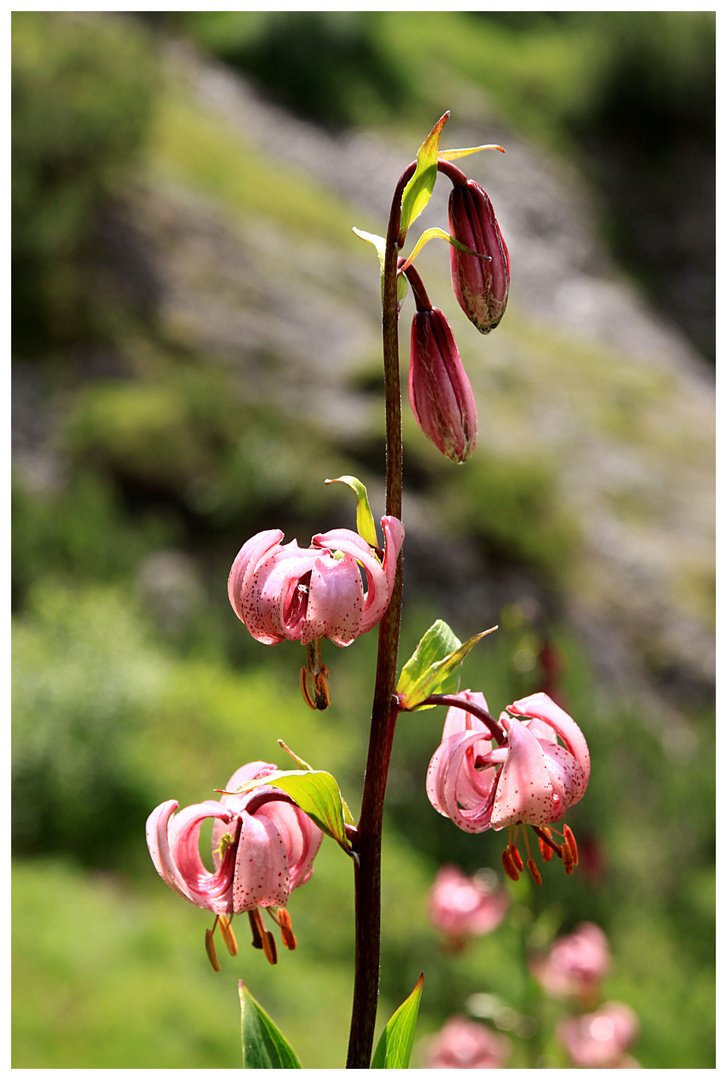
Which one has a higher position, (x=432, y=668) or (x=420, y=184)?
(x=420, y=184)

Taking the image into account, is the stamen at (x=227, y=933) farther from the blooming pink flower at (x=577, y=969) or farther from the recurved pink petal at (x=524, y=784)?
the blooming pink flower at (x=577, y=969)

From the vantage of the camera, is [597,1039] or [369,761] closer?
[369,761]

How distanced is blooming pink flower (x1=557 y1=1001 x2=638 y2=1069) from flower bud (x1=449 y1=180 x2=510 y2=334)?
Answer: 1.34 meters

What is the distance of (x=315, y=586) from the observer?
416 millimetres

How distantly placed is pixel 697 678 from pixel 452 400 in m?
3.83

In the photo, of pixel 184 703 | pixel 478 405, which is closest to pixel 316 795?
pixel 184 703

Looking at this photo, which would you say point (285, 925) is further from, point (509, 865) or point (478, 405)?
point (478, 405)

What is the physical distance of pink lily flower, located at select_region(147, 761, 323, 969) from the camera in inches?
16.8

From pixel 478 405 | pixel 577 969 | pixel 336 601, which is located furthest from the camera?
pixel 478 405

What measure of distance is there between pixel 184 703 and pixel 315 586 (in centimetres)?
294

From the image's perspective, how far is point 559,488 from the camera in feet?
14.8

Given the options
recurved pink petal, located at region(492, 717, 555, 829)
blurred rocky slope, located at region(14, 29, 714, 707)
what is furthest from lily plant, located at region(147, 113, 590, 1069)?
blurred rocky slope, located at region(14, 29, 714, 707)

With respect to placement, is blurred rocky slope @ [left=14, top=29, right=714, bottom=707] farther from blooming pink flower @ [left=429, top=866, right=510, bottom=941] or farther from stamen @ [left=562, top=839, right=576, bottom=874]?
stamen @ [left=562, top=839, right=576, bottom=874]

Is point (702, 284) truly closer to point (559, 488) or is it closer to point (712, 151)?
point (712, 151)
